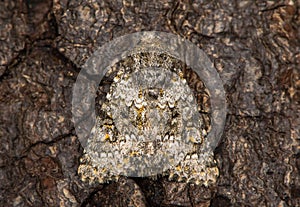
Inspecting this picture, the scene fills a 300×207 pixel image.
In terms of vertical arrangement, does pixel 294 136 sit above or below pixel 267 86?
below

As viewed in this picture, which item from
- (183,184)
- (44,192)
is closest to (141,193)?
(183,184)

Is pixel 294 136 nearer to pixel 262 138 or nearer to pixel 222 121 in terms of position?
pixel 262 138

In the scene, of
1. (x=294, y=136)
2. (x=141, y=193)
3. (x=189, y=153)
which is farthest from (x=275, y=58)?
(x=141, y=193)

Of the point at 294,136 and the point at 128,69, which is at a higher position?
the point at 128,69

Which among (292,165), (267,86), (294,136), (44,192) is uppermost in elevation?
(267,86)

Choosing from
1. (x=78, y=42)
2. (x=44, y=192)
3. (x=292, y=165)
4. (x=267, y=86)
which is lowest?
(x=44, y=192)

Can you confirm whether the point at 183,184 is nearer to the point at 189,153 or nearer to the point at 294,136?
the point at 189,153
